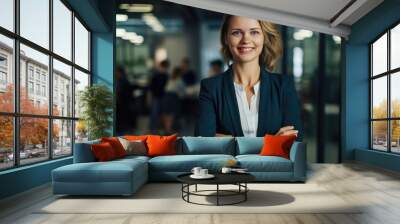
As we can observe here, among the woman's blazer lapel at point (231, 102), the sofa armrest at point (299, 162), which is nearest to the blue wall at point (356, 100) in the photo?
the woman's blazer lapel at point (231, 102)

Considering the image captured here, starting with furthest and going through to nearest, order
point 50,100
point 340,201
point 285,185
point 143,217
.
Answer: point 50,100, point 285,185, point 340,201, point 143,217

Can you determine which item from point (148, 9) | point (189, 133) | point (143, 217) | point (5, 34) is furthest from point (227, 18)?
point (143, 217)

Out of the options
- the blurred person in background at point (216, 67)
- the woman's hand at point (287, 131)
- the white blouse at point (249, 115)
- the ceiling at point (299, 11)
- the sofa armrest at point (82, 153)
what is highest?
the ceiling at point (299, 11)

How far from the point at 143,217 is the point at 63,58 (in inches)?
164

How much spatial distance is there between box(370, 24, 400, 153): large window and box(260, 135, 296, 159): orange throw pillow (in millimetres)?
2881

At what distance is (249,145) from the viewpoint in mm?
7273

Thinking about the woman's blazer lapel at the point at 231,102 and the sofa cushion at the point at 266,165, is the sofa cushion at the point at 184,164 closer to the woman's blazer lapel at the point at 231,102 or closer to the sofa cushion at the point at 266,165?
the sofa cushion at the point at 266,165

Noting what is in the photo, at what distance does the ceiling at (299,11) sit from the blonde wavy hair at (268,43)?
410mm

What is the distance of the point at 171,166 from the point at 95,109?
278 cm

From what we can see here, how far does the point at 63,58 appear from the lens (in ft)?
23.8

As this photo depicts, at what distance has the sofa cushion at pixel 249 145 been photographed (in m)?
7.21

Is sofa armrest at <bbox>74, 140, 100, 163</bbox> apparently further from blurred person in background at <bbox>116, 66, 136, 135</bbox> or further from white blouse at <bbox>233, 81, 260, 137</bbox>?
white blouse at <bbox>233, 81, 260, 137</bbox>

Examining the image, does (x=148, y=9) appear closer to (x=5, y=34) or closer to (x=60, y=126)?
(x=60, y=126)

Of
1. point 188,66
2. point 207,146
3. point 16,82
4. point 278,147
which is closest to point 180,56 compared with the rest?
point 188,66
